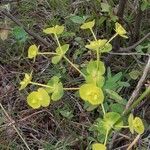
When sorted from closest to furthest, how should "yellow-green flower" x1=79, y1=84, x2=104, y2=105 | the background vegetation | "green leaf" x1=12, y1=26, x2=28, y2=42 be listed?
"yellow-green flower" x1=79, y1=84, x2=104, y2=105
the background vegetation
"green leaf" x1=12, y1=26, x2=28, y2=42

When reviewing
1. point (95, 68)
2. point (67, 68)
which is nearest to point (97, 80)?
point (95, 68)

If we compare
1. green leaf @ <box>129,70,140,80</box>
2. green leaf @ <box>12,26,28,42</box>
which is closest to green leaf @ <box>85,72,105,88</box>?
green leaf @ <box>129,70,140,80</box>

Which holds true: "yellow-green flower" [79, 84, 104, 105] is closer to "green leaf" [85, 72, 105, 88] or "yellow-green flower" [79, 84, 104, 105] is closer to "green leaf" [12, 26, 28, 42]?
"green leaf" [85, 72, 105, 88]

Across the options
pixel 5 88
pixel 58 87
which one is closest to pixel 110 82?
pixel 58 87

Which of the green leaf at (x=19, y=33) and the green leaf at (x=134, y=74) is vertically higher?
the green leaf at (x=19, y=33)

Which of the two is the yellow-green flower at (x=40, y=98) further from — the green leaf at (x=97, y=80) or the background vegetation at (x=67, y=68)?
the background vegetation at (x=67, y=68)

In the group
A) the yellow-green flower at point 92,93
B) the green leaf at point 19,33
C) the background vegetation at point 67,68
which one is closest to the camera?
the yellow-green flower at point 92,93

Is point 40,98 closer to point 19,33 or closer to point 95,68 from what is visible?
point 95,68

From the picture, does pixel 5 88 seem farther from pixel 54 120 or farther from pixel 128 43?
pixel 128 43

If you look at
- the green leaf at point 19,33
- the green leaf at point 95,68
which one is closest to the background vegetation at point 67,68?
the green leaf at point 19,33
